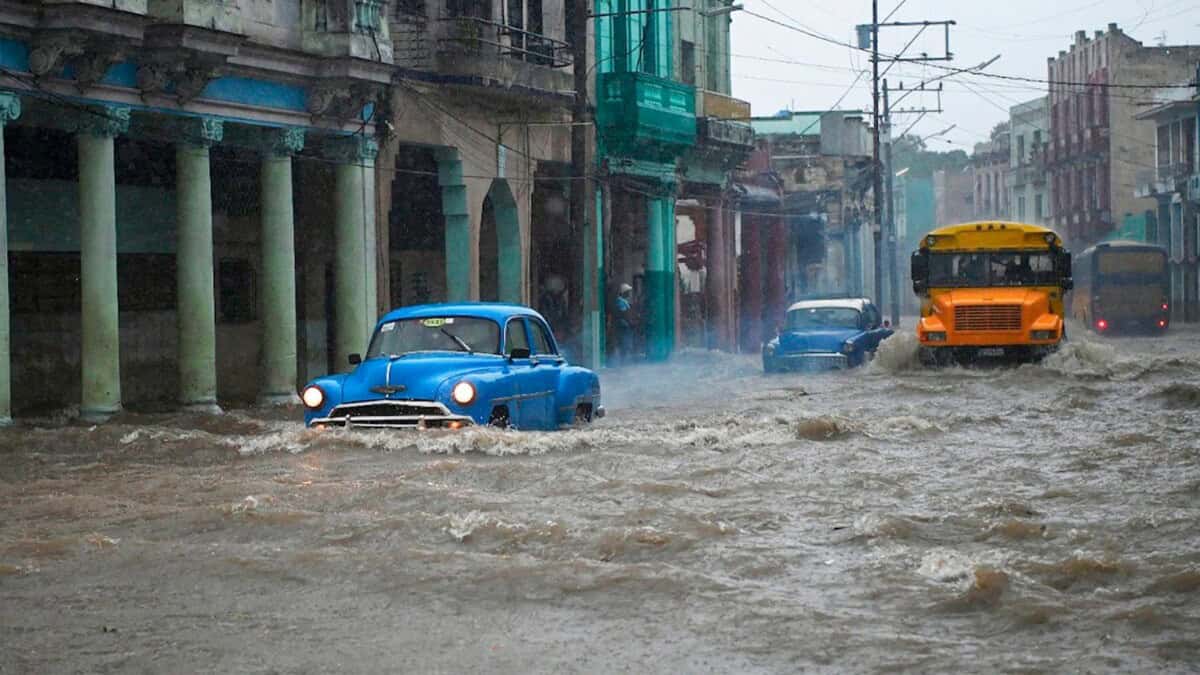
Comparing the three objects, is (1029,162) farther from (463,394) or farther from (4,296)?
(463,394)

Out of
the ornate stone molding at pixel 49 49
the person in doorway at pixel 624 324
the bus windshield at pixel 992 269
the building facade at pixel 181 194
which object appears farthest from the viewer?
the person in doorway at pixel 624 324

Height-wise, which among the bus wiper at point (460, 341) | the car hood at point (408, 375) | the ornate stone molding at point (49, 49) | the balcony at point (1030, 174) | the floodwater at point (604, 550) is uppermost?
the balcony at point (1030, 174)

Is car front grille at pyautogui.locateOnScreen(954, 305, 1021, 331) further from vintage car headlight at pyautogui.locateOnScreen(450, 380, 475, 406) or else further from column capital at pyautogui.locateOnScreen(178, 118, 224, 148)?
vintage car headlight at pyautogui.locateOnScreen(450, 380, 475, 406)

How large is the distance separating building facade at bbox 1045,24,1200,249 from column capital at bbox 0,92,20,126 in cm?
6071

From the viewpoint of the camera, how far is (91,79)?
69.4 ft

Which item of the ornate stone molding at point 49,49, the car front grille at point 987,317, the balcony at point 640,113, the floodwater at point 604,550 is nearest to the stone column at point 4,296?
the ornate stone molding at point 49,49

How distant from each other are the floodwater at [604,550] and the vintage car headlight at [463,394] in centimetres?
31

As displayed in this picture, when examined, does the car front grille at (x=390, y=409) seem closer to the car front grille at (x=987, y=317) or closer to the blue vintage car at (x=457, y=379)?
the blue vintage car at (x=457, y=379)

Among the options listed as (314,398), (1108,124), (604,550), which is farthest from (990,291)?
(1108,124)

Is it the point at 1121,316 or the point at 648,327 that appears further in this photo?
the point at 1121,316

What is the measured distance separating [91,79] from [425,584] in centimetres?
1331

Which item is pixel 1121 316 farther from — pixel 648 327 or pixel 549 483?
pixel 549 483

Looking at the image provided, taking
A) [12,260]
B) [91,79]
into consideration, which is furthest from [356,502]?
[12,260]

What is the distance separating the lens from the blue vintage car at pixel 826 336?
105ft
